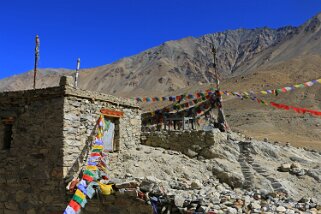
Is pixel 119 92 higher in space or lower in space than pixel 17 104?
higher

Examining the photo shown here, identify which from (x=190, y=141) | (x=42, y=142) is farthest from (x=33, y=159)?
(x=190, y=141)

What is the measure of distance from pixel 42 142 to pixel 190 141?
6.21 meters

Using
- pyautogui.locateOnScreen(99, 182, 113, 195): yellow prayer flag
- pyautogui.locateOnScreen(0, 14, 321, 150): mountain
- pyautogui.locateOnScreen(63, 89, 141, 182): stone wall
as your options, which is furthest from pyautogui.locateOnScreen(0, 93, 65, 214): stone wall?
pyautogui.locateOnScreen(0, 14, 321, 150): mountain

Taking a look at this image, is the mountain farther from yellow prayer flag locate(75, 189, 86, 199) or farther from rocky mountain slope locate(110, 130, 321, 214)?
yellow prayer flag locate(75, 189, 86, 199)

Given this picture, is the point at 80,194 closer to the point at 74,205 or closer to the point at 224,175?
the point at 74,205

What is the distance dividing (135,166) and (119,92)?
77355mm

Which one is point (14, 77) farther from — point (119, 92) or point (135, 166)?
point (135, 166)

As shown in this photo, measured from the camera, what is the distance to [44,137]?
981cm

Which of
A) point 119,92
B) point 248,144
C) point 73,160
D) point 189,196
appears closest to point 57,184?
point 73,160

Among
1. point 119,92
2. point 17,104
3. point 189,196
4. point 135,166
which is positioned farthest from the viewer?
point 119,92

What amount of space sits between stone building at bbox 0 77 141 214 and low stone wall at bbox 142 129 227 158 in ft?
15.0

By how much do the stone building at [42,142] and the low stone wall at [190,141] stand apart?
15.0ft

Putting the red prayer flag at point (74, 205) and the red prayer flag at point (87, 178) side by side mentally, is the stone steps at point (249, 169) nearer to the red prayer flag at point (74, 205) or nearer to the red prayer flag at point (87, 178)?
the red prayer flag at point (87, 178)

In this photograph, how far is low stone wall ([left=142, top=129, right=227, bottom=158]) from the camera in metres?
13.5
